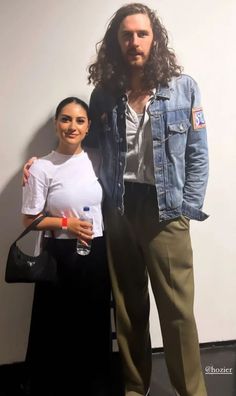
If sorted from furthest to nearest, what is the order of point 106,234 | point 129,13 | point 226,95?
point 226,95 < point 106,234 < point 129,13

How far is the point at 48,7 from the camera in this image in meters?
1.47

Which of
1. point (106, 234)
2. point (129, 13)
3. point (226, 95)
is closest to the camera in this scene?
point (129, 13)

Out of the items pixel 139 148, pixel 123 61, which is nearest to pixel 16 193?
pixel 139 148

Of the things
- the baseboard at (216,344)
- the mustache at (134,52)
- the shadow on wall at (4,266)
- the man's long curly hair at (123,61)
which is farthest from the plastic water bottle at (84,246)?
the baseboard at (216,344)

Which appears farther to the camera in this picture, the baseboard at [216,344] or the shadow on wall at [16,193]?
the baseboard at [216,344]

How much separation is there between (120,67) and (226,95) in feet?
1.77

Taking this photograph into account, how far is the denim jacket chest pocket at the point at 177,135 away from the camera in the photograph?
131cm

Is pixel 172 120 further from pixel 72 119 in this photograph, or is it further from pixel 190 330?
pixel 190 330

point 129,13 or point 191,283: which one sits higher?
point 129,13

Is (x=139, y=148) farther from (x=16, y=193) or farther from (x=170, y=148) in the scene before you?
(x=16, y=193)

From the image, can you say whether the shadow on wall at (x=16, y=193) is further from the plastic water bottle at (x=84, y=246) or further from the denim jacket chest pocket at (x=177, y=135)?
the denim jacket chest pocket at (x=177, y=135)

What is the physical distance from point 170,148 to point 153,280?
47 centimetres

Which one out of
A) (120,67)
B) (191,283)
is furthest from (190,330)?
(120,67)

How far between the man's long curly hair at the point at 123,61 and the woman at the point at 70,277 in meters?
0.15
